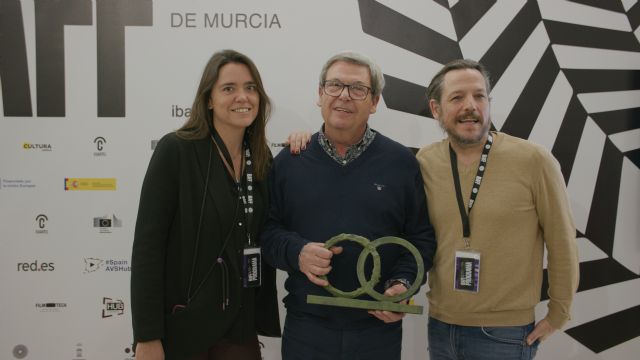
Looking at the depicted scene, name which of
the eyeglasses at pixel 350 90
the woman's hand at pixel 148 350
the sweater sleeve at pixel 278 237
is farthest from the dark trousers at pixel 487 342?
the woman's hand at pixel 148 350

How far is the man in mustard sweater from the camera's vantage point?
5.73 ft

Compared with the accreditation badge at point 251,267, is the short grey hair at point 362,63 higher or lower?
higher

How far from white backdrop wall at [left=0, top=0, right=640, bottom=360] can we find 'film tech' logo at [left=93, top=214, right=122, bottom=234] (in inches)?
0.5

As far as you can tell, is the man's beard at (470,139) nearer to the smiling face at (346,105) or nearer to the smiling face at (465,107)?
the smiling face at (465,107)

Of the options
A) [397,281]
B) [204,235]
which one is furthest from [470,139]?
[204,235]

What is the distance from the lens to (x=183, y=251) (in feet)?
5.59

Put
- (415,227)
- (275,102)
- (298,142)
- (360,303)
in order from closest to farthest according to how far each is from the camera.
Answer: (360,303) → (415,227) → (298,142) → (275,102)

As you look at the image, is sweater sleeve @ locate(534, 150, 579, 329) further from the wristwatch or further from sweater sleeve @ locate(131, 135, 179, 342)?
sweater sleeve @ locate(131, 135, 179, 342)

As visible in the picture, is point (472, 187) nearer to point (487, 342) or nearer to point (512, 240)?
point (512, 240)

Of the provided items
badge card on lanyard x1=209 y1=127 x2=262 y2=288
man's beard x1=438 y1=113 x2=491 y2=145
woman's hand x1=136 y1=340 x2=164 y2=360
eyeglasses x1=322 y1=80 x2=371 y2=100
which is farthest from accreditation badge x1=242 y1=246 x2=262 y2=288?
man's beard x1=438 y1=113 x2=491 y2=145

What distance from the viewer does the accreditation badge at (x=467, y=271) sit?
1.70 m

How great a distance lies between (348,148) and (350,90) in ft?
0.80

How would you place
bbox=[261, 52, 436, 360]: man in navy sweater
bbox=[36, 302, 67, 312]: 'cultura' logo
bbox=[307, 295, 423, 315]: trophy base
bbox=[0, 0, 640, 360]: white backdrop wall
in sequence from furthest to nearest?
bbox=[36, 302, 67, 312]: 'cultura' logo, bbox=[0, 0, 640, 360]: white backdrop wall, bbox=[261, 52, 436, 360]: man in navy sweater, bbox=[307, 295, 423, 315]: trophy base

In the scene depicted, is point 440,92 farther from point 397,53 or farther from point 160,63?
point 160,63
